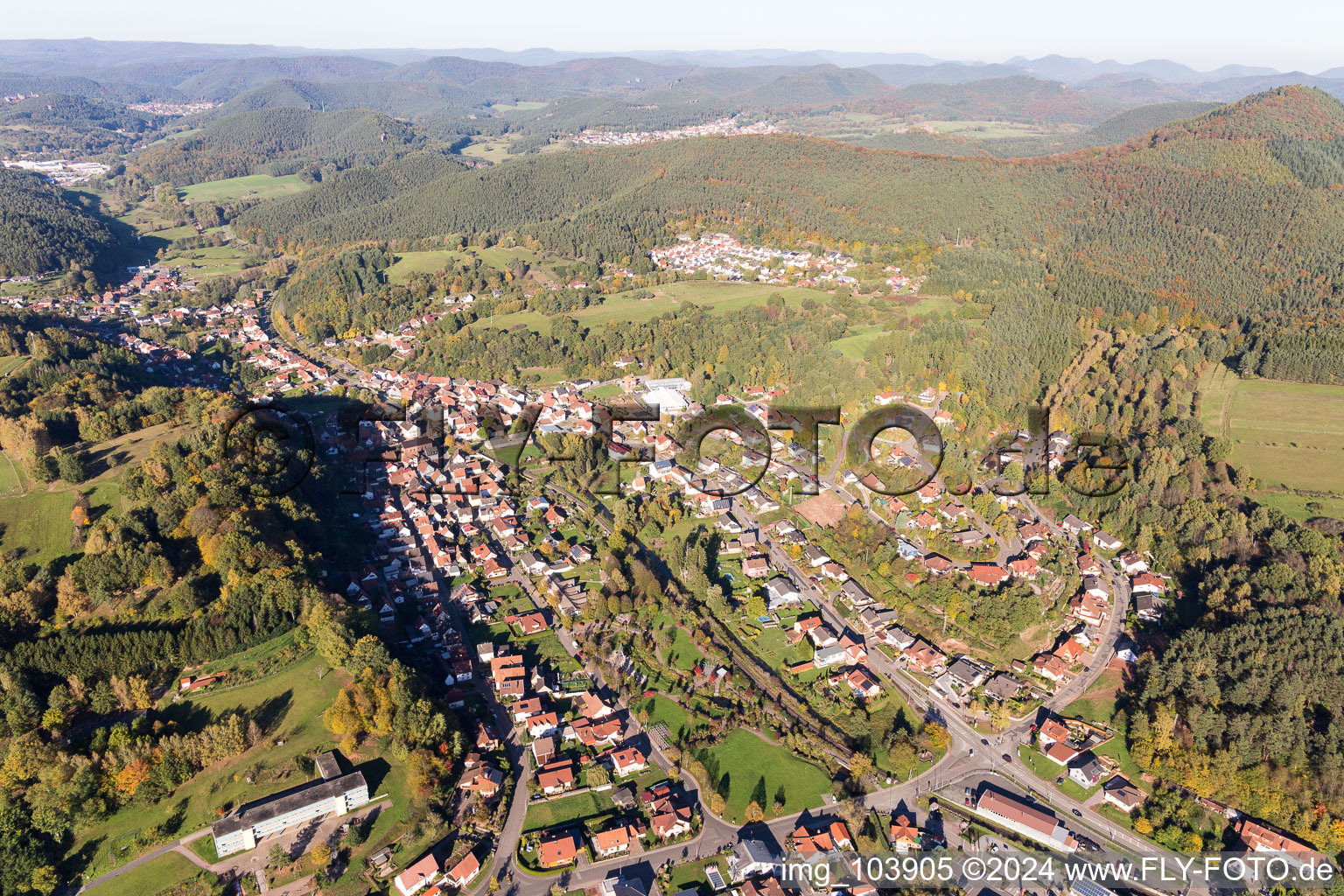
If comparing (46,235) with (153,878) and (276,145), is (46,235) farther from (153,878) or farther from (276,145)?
(153,878)

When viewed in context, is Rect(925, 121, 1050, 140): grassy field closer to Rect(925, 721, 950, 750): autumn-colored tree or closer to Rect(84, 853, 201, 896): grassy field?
Rect(925, 721, 950, 750): autumn-colored tree

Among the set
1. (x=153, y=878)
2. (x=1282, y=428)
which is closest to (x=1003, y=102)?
(x=1282, y=428)

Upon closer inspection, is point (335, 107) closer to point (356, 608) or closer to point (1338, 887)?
point (356, 608)

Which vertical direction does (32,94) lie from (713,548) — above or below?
above

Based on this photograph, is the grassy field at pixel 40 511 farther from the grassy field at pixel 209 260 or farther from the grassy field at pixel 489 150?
the grassy field at pixel 489 150

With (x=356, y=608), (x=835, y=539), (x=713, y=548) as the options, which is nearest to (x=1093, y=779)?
(x=835, y=539)
